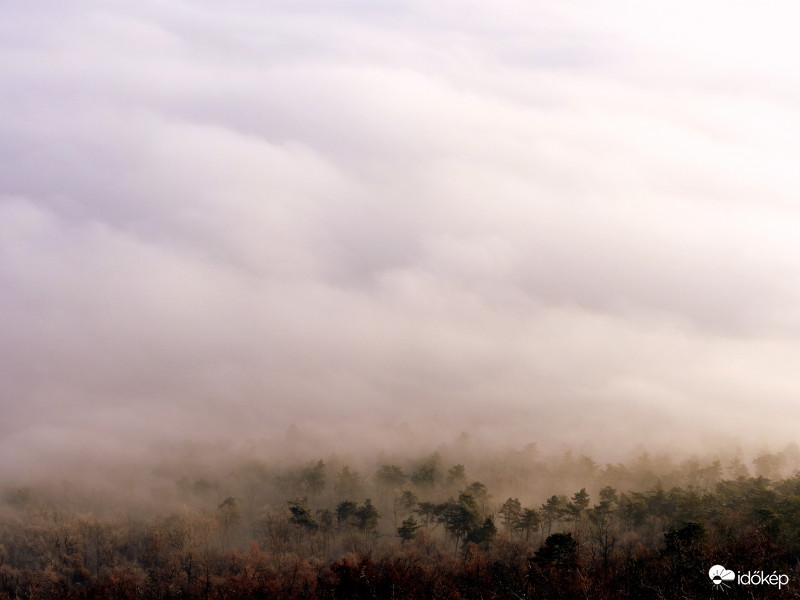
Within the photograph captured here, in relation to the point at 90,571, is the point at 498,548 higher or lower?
higher

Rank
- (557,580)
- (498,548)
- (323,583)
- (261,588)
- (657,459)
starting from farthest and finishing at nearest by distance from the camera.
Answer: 1. (657,459)
2. (498,548)
3. (261,588)
4. (323,583)
5. (557,580)

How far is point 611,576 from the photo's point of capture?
241ft

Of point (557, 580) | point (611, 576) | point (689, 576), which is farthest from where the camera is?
point (557, 580)

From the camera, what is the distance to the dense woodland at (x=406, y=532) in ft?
261

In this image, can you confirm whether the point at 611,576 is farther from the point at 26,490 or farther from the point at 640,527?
the point at 26,490

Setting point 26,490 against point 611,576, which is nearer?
point 611,576

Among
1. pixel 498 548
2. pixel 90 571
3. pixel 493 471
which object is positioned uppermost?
pixel 493 471

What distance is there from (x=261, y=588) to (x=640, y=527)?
67.8 meters

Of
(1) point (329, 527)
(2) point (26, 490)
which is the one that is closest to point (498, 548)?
(1) point (329, 527)

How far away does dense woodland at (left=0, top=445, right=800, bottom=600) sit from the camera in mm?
79562

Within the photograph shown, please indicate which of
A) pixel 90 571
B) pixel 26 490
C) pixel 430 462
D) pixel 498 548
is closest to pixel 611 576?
pixel 498 548

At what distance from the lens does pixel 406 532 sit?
122875mm

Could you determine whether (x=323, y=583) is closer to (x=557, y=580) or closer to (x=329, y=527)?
(x=557, y=580)

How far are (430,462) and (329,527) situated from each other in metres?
39.8
